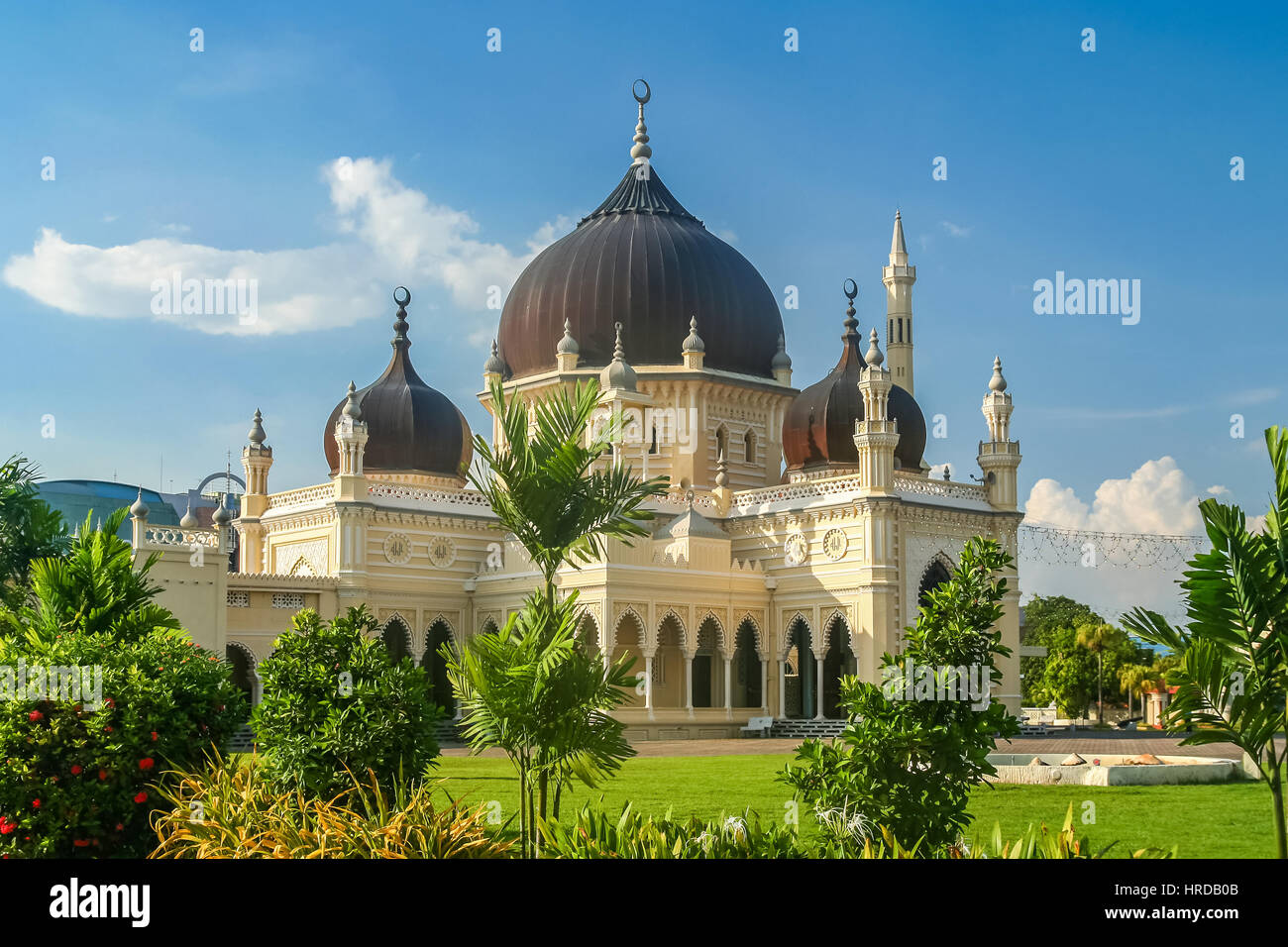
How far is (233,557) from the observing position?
185ft

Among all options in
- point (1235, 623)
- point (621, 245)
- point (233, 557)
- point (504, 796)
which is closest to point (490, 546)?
point (621, 245)

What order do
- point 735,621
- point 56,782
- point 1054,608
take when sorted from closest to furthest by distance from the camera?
1. point 56,782
2. point 735,621
3. point 1054,608

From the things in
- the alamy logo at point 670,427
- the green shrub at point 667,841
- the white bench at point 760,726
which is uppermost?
the alamy logo at point 670,427

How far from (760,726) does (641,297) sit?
14.3m

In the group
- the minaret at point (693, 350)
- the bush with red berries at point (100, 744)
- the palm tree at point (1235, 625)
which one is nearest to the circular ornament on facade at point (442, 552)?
the minaret at point (693, 350)

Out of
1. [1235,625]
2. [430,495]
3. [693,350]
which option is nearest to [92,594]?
[1235,625]

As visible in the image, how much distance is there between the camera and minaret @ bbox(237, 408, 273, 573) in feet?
142

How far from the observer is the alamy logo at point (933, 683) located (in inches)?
399

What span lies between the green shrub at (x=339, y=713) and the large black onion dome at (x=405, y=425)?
3234 cm

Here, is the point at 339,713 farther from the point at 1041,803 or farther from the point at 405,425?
the point at 405,425

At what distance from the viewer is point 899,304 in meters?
48.8

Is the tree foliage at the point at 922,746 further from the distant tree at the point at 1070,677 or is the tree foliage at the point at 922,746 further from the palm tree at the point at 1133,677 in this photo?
the distant tree at the point at 1070,677

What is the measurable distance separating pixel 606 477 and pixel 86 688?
4.49 m
